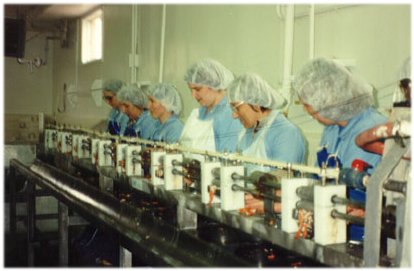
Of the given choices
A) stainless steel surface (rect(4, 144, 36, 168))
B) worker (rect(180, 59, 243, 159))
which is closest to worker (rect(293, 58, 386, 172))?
worker (rect(180, 59, 243, 159))

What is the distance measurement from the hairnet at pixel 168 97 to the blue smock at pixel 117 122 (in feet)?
1.83

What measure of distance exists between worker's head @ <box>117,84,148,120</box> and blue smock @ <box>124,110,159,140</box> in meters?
0.05

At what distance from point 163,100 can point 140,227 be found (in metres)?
1.49

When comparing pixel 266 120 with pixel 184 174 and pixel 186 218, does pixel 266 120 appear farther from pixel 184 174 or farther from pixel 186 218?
pixel 186 218

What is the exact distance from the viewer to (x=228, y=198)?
177 cm

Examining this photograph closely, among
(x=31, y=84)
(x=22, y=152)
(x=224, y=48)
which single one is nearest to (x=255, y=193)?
(x=224, y=48)

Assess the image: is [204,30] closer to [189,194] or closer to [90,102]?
[189,194]

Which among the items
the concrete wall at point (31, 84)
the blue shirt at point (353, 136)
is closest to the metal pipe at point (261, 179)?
the blue shirt at point (353, 136)

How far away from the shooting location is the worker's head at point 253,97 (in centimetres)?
210

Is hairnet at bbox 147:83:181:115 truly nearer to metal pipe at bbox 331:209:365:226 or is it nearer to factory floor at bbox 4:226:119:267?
factory floor at bbox 4:226:119:267

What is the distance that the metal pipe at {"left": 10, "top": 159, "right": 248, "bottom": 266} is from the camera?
145cm

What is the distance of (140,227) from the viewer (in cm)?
184

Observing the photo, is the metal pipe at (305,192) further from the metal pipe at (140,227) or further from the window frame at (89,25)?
the window frame at (89,25)

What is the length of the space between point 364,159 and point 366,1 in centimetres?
65
